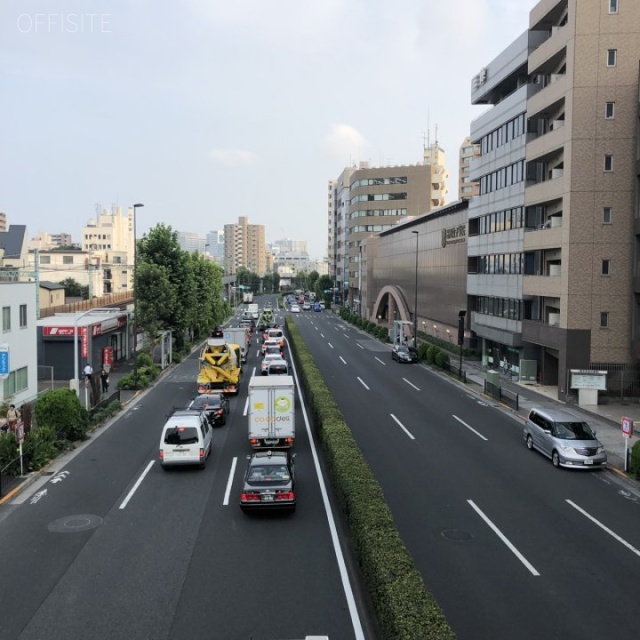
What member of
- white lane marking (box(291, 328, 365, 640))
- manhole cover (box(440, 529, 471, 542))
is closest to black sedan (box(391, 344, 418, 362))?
white lane marking (box(291, 328, 365, 640))

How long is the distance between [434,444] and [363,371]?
23850mm

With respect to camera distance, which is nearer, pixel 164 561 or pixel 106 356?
pixel 164 561

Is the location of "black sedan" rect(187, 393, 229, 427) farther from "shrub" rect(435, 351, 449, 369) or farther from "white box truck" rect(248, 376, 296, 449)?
"shrub" rect(435, 351, 449, 369)

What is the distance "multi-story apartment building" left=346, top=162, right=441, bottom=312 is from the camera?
420 feet

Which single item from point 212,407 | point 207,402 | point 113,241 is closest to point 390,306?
point 207,402

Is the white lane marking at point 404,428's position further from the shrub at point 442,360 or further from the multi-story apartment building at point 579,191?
the shrub at point 442,360

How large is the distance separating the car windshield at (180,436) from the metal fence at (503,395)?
19.6 metres

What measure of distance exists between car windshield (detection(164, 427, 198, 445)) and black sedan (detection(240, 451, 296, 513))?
4829 mm

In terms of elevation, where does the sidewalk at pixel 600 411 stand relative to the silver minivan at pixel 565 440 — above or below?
below

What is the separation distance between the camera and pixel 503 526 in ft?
56.5

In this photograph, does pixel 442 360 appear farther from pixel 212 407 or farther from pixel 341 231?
pixel 341 231

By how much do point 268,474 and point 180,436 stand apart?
5618mm

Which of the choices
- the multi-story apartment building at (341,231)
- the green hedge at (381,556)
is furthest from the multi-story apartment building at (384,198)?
the green hedge at (381,556)

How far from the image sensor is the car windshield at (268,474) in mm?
17875
